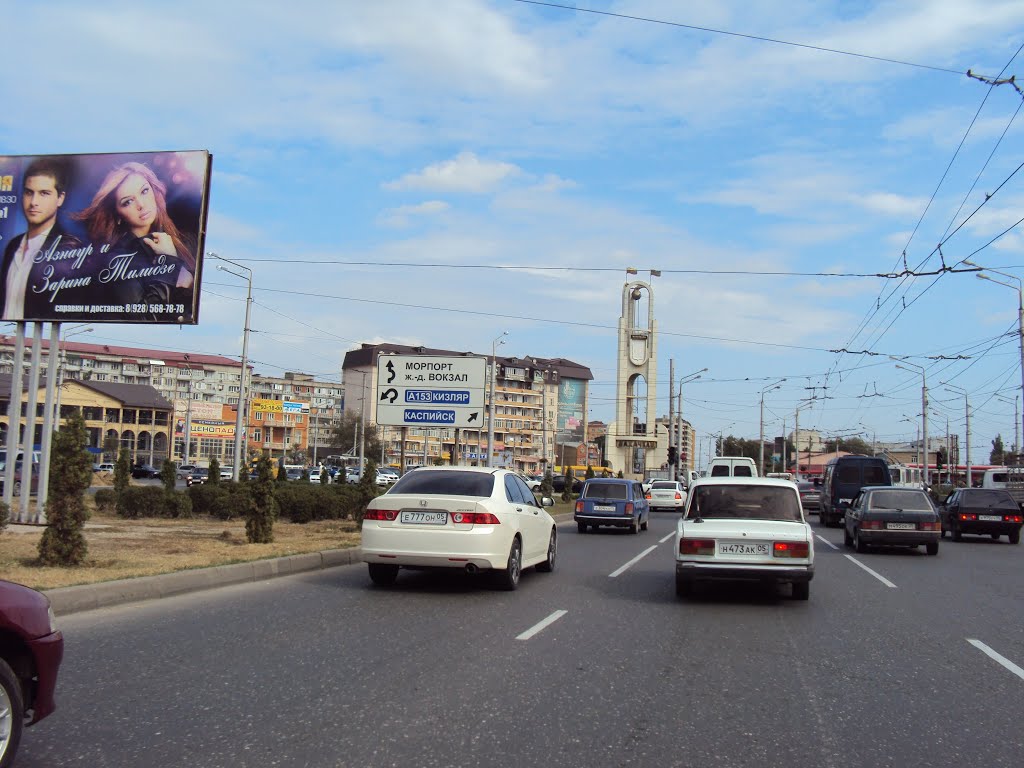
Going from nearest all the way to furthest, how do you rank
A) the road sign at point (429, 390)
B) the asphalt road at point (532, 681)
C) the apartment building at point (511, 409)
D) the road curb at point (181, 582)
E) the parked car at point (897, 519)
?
the asphalt road at point (532, 681) → the road curb at point (181, 582) → the parked car at point (897, 519) → the road sign at point (429, 390) → the apartment building at point (511, 409)

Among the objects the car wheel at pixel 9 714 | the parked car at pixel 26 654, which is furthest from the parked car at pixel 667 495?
the car wheel at pixel 9 714

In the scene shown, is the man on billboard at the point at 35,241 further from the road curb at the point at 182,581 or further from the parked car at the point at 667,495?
the parked car at the point at 667,495

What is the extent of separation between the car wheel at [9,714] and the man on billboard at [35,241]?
53.2ft

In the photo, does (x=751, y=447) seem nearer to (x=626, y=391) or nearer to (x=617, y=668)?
(x=626, y=391)

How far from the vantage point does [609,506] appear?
25.8m

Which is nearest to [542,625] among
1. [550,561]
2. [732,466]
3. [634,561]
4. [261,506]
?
[550,561]

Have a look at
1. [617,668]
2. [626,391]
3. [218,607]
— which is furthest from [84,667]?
[626,391]

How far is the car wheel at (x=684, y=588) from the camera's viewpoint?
1145 centimetres

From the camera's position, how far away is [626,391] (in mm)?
102375

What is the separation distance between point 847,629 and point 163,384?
151 m

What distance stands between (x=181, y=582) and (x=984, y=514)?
2232 centimetres

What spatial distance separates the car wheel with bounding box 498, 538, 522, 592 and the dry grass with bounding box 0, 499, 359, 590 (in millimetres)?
3858

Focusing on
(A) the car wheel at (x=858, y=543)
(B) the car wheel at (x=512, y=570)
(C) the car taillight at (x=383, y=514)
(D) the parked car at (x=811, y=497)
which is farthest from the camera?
(D) the parked car at (x=811, y=497)

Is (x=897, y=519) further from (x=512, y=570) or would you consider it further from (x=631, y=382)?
(x=631, y=382)
